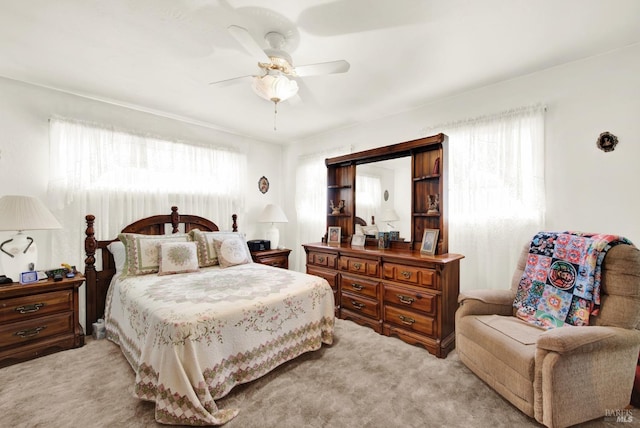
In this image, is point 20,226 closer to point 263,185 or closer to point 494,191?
point 263,185

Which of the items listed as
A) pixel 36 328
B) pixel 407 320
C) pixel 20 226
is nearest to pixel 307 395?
pixel 407 320

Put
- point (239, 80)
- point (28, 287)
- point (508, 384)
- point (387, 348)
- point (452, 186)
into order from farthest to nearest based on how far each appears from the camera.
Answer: point (452, 186), point (387, 348), point (28, 287), point (239, 80), point (508, 384)

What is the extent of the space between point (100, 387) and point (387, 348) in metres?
2.31

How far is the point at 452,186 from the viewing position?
309cm

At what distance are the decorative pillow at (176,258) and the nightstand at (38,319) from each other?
692 mm

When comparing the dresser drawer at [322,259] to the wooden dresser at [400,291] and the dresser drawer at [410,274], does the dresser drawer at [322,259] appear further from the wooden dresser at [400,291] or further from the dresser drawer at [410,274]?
the dresser drawer at [410,274]

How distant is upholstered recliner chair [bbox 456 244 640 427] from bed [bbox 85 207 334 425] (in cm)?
139

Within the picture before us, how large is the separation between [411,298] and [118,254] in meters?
3.12

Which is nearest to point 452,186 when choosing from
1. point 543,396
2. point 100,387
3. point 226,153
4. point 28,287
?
point 543,396

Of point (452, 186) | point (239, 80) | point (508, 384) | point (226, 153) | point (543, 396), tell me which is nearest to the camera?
point (543, 396)

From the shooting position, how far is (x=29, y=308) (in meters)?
2.40

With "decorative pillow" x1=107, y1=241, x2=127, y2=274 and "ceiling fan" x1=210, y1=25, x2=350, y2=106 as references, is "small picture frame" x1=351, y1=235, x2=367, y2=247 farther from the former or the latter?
"decorative pillow" x1=107, y1=241, x2=127, y2=274

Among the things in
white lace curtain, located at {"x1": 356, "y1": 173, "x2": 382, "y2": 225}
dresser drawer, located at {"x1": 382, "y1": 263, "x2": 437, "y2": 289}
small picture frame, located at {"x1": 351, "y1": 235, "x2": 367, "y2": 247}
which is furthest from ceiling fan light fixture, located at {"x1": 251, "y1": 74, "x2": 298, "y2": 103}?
small picture frame, located at {"x1": 351, "y1": 235, "x2": 367, "y2": 247}

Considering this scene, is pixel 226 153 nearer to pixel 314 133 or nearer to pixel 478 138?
pixel 314 133
